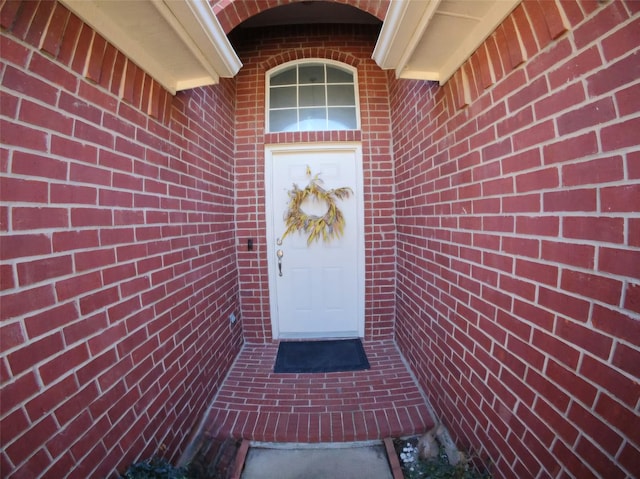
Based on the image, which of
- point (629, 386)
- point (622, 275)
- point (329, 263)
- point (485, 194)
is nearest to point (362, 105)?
point (329, 263)

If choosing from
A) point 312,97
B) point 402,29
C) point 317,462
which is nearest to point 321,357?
point 317,462

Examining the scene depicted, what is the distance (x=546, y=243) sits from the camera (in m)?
1.06

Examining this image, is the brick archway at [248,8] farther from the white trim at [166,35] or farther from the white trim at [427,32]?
the white trim at [427,32]

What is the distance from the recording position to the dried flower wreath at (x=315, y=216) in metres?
3.00

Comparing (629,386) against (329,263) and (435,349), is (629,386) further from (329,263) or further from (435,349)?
(329,263)

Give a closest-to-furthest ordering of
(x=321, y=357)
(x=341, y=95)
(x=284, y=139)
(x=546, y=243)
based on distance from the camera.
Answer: (x=546, y=243) < (x=321, y=357) < (x=284, y=139) < (x=341, y=95)

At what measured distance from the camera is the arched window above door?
305 cm

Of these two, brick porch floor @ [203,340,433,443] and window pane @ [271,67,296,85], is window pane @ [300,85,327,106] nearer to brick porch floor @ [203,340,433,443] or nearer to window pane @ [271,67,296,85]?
window pane @ [271,67,296,85]

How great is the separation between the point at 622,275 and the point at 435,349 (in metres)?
1.44

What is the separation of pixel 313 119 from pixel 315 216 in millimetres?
1110

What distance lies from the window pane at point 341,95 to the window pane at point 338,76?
8 cm

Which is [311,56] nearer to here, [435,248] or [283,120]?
[283,120]

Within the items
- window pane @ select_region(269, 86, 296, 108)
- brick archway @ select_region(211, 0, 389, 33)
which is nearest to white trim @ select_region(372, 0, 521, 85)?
brick archway @ select_region(211, 0, 389, 33)

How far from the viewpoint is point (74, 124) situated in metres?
1.11
